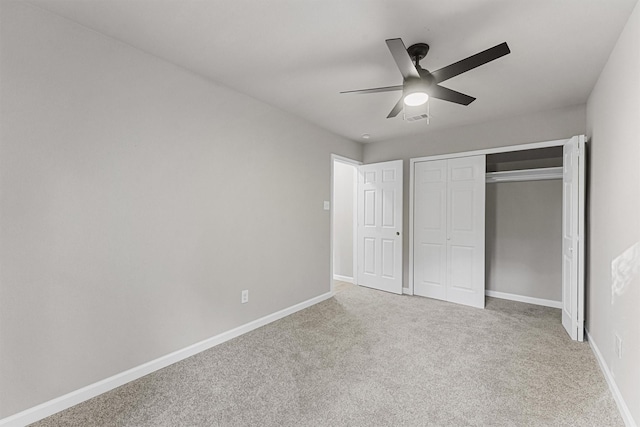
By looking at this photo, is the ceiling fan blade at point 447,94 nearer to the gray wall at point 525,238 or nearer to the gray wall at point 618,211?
the gray wall at point 618,211

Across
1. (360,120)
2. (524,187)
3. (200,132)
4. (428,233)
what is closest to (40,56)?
(200,132)

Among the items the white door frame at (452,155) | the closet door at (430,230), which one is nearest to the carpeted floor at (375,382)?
the closet door at (430,230)

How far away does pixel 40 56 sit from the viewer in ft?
5.96

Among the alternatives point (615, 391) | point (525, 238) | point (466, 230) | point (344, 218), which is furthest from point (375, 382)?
point (344, 218)

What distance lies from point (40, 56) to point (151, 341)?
2.05 metres

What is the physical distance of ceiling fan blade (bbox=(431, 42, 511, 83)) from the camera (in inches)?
66.1

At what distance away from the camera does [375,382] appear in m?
2.19

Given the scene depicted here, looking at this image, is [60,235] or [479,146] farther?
[479,146]

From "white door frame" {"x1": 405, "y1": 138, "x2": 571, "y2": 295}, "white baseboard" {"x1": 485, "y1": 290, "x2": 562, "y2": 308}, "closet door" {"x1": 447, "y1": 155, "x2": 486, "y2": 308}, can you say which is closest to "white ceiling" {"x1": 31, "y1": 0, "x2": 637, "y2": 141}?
"white door frame" {"x1": 405, "y1": 138, "x2": 571, "y2": 295}

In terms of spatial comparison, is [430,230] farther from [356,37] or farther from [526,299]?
[356,37]

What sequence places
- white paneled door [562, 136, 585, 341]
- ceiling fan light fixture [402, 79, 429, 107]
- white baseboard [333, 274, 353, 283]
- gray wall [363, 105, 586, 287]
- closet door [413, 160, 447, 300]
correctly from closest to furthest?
ceiling fan light fixture [402, 79, 429, 107]
white paneled door [562, 136, 585, 341]
gray wall [363, 105, 586, 287]
closet door [413, 160, 447, 300]
white baseboard [333, 274, 353, 283]

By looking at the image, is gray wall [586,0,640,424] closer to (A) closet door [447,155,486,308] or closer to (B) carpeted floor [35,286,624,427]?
(B) carpeted floor [35,286,624,427]

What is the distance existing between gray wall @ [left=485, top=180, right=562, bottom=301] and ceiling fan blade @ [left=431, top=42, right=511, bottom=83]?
9.63ft

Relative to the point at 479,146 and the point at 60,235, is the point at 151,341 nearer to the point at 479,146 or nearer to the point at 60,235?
the point at 60,235
